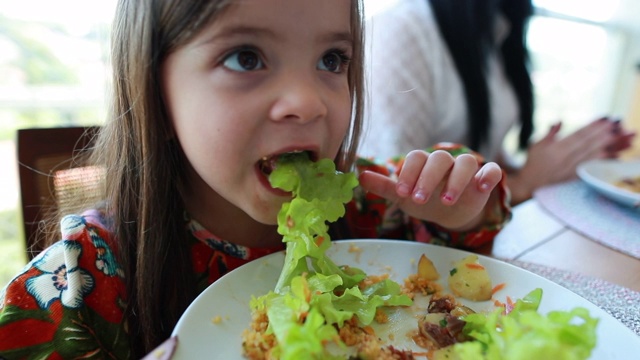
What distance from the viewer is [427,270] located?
0.85 meters

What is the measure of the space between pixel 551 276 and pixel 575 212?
48 centimetres

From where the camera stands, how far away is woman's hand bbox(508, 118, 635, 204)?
189cm

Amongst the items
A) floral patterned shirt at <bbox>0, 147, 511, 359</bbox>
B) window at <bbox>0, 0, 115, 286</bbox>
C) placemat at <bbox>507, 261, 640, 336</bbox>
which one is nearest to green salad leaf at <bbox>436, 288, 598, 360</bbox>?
placemat at <bbox>507, 261, 640, 336</bbox>

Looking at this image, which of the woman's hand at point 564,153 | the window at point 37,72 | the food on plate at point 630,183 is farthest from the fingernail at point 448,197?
the window at point 37,72

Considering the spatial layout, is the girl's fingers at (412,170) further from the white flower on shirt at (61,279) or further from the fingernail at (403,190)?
the white flower on shirt at (61,279)

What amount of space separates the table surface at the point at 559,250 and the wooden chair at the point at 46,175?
105 centimetres

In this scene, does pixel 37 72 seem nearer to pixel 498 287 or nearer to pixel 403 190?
pixel 403 190

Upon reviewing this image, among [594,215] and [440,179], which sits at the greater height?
[440,179]

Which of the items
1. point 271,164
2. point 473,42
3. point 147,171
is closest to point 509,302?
point 271,164

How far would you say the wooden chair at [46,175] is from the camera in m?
1.13

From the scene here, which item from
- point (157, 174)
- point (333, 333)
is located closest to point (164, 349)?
point (333, 333)

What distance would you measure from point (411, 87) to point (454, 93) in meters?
0.27

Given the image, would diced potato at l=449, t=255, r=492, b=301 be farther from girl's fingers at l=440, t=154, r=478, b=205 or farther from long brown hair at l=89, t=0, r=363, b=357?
long brown hair at l=89, t=0, r=363, b=357

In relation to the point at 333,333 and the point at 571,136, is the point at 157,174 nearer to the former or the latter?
the point at 333,333
